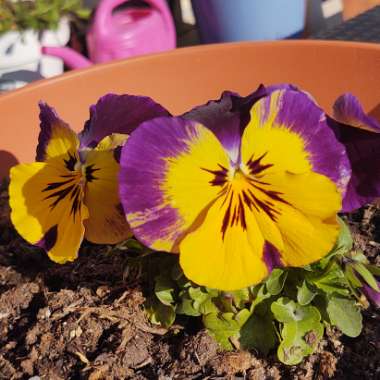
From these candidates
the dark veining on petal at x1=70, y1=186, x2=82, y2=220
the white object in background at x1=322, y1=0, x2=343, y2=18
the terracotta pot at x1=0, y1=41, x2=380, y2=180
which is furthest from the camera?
the white object in background at x1=322, y1=0, x2=343, y2=18

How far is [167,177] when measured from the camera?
0.59m

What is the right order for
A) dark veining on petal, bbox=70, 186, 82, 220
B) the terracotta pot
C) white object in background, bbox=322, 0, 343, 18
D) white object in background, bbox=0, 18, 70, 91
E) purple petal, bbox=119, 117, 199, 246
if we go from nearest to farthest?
purple petal, bbox=119, 117, 199, 246 < dark veining on petal, bbox=70, 186, 82, 220 < the terracotta pot < white object in background, bbox=0, 18, 70, 91 < white object in background, bbox=322, 0, 343, 18

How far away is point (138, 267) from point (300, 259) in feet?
0.86

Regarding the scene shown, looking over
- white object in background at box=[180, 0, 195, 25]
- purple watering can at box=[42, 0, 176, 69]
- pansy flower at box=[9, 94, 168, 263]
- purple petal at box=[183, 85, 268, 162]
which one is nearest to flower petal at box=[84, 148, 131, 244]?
pansy flower at box=[9, 94, 168, 263]

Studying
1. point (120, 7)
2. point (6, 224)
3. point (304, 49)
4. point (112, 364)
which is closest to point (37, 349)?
point (112, 364)

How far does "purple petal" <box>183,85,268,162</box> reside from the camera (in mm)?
638

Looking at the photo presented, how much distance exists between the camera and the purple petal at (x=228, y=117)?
64 cm

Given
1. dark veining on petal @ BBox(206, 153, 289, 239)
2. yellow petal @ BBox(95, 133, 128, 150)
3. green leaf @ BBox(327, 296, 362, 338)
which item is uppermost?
yellow petal @ BBox(95, 133, 128, 150)

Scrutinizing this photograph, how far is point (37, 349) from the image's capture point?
77cm

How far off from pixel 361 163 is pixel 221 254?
0.22 metres

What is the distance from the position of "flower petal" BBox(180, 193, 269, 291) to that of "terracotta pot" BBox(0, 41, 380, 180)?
0.46m

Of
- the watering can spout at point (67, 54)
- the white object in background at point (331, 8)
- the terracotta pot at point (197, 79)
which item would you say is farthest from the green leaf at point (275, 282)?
the white object in background at point (331, 8)

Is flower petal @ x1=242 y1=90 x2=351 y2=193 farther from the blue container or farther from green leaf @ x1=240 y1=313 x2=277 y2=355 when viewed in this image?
the blue container

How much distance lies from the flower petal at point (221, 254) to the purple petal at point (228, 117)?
0.07 m
